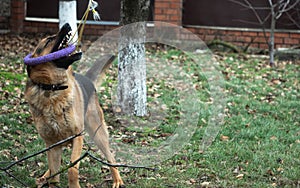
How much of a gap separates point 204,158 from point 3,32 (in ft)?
31.4

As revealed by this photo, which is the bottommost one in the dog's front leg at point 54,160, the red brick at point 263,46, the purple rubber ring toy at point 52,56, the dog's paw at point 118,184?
the dog's paw at point 118,184

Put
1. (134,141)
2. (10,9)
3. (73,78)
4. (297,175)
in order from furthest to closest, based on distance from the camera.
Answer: (10,9)
(134,141)
(297,175)
(73,78)

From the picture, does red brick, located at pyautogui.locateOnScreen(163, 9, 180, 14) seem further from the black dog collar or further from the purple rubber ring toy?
the purple rubber ring toy

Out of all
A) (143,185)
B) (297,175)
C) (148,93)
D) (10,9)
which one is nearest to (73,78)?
(143,185)

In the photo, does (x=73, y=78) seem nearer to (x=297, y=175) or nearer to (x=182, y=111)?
(x=297, y=175)

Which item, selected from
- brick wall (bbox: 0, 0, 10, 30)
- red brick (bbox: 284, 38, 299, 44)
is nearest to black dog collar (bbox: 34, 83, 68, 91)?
red brick (bbox: 284, 38, 299, 44)

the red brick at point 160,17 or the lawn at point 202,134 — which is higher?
the red brick at point 160,17

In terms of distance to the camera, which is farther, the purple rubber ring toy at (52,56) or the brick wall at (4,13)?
the brick wall at (4,13)

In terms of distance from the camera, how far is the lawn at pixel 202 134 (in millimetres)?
5613

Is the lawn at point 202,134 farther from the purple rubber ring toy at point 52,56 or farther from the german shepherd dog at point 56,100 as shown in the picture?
the purple rubber ring toy at point 52,56

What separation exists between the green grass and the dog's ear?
1152 millimetres

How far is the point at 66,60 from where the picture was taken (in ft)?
15.2

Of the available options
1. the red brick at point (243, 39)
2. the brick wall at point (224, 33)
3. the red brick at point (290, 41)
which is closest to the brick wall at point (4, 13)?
the brick wall at point (224, 33)

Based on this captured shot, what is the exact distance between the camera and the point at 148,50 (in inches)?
495
